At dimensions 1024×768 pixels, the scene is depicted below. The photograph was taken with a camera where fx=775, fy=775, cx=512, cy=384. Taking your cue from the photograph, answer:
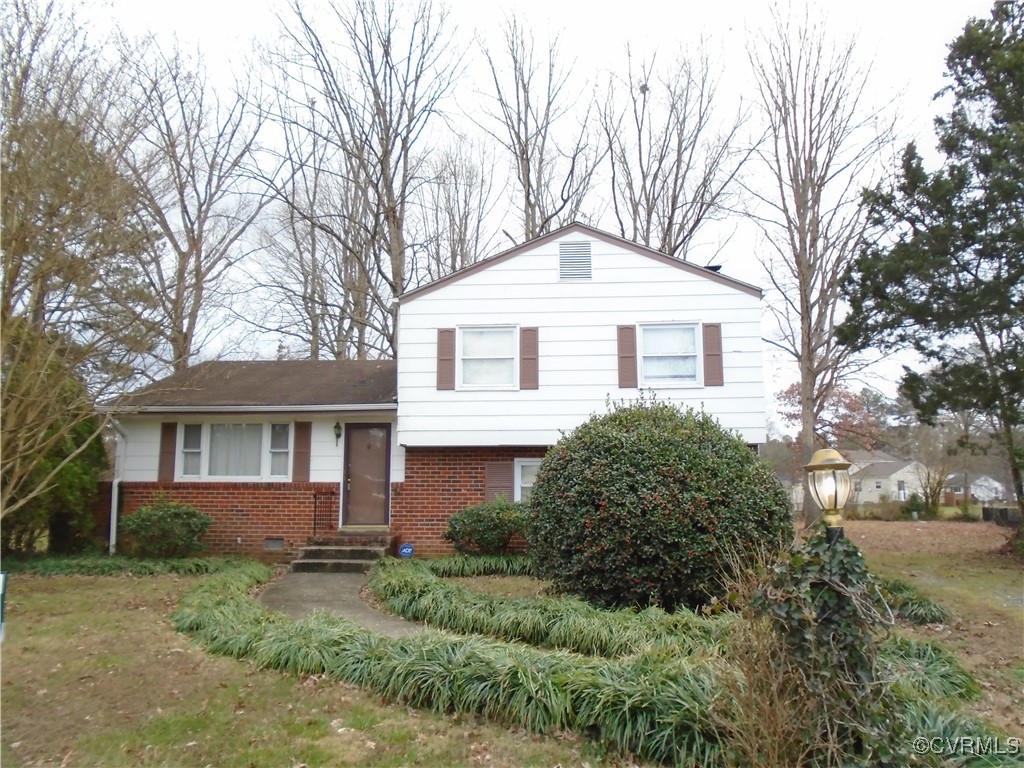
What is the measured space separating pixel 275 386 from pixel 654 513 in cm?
998

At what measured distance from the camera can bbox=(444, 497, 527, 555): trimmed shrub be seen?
13.2m

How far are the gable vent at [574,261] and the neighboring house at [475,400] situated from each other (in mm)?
26

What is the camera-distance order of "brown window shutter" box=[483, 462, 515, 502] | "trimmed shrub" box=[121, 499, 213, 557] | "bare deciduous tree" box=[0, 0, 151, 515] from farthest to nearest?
"brown window shutter" box=[483, 462, 515, 502]
"trimmed shrub" box=[121, 499, 213, 557]
"bare deciduous tree" box=[0, 0, 151, 515]

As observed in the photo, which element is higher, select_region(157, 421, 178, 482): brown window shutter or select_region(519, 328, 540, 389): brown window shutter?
select_region(519, 328, 540, 389): brown window shutter

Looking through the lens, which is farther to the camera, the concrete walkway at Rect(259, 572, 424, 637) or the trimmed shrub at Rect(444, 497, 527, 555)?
the trimmed shrub at Rect(444, 497, 527, 555)

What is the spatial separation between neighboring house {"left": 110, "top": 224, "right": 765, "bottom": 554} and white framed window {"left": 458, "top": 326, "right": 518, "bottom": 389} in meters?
0.03

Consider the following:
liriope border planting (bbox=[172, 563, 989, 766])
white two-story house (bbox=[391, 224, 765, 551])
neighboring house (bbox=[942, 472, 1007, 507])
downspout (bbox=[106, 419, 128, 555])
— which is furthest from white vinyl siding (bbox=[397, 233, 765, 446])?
neighboring house (bbox=[942, 472, 1007, 507])

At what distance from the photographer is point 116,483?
14641 millimetres

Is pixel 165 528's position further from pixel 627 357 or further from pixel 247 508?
pixel 627 357

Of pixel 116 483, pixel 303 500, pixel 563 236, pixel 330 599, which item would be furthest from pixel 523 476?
pixel 116 483

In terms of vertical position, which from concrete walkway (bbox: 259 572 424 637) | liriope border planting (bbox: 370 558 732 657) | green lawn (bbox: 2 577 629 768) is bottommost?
green lawn (bbox: 2 577 629 768)

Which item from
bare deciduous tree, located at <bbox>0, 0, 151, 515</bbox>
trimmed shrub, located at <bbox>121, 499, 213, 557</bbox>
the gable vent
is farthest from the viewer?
the gable vent

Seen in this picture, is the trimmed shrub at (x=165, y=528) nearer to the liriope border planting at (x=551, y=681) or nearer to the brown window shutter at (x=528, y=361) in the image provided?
the brown window shutter at (x=528, y=361)

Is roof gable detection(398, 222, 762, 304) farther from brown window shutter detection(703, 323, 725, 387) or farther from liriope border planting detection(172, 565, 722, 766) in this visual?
liriope border planting detection(172, 565, 722, 766)
